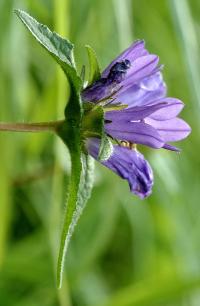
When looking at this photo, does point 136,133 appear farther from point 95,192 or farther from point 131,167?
point 95,192

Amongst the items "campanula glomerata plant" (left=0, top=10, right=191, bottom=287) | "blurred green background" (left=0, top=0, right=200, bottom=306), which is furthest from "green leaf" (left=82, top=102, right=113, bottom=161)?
"blurred green background" (left=0, top=0, right=200, bottom=306)

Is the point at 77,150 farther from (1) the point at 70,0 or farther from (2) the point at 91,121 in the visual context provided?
(1) the point at 70,0

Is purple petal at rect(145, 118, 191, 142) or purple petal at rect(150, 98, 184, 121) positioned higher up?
purple petal at rect(150, 98, 184, 121)

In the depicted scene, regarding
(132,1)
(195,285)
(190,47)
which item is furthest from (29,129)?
(132,1)

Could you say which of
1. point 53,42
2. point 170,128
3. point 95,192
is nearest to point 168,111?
point 170,128

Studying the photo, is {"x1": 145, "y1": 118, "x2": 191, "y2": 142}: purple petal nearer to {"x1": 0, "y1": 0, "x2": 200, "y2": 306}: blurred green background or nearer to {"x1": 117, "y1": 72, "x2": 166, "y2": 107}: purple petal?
{"x1": 117, "y1": 72, "x2": 166, "y2": 107}: purple petal

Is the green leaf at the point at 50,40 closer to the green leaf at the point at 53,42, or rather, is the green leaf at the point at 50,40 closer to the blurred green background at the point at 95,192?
the green leaf at the point at 53,42
